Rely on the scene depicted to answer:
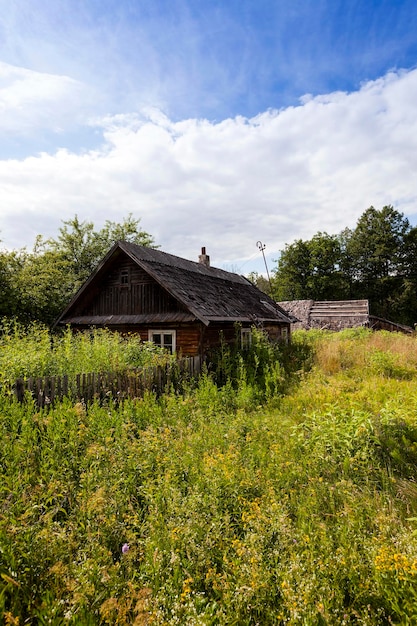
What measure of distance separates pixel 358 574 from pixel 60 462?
3.32 m

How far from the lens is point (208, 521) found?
319cm

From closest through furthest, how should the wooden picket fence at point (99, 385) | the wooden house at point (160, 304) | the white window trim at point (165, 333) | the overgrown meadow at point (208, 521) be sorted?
the overgrown meadow at point (208, 521), the wooden picket fence at point (99, 385), the wooden house at point (160, 304), the white window trim at point (165, 333)

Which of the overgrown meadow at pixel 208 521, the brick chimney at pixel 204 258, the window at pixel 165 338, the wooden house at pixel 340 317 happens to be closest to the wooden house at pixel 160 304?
the window at pixel 165 338

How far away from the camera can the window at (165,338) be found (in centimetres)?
1279

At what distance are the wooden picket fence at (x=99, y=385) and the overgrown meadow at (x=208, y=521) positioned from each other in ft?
1.91

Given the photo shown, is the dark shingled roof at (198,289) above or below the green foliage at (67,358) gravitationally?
above

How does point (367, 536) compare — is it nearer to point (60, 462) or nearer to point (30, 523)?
point (30, 523)

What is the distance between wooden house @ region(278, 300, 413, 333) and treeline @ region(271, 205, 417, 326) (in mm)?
16720

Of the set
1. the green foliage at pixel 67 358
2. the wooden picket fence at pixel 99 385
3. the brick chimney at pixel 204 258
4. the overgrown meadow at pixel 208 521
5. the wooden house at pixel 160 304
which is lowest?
the overgrown meadow at pixel 208 521

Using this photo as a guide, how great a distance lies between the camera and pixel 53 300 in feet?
63.6

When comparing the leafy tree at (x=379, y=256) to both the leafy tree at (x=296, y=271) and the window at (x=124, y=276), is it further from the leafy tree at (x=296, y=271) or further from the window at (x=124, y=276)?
the window at (x=124, y=276)

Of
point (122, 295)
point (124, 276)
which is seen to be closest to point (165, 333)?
point (122, 295)

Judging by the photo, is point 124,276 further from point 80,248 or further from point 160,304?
point 80,248

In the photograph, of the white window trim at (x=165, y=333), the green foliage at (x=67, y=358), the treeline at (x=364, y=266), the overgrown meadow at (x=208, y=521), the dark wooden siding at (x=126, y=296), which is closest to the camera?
the overgrown meadow at (x=208, y=521)
